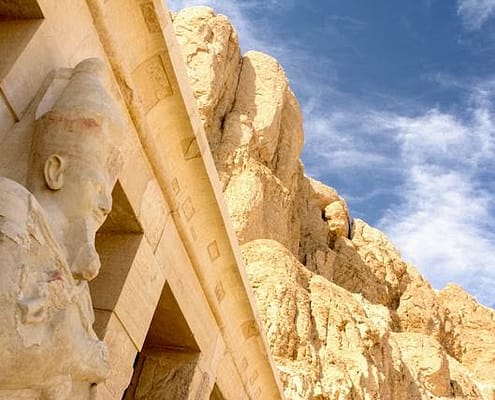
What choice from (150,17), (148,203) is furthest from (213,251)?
(150,17)

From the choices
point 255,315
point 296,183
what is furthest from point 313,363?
point 296,183

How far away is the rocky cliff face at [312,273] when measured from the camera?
14.3 metres

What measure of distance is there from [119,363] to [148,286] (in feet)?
1.98

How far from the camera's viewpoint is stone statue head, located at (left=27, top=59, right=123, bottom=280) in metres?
2.77

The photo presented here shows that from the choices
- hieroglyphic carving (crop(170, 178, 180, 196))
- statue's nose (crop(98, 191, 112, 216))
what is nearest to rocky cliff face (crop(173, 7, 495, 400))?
hieroglyphic carving (crop(170, 178, 180, 196))

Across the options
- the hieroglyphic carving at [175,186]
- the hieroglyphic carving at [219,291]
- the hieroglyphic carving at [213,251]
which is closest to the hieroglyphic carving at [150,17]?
the hieroglyphic carving at [175,186]

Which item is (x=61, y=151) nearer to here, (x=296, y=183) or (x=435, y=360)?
(x=435, y=360)

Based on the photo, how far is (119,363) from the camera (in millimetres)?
4410

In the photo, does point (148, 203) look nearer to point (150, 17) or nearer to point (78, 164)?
point (150, 17)

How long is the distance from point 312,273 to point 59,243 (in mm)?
15662

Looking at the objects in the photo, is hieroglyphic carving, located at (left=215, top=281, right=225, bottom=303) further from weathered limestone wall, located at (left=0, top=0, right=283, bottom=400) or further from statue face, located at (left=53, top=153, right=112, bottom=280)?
statue face, located at (left=53, top=153, right=112, bottom=280)

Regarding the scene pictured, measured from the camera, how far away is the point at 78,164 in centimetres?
289

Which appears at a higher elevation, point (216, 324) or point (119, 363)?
point (216, 324)

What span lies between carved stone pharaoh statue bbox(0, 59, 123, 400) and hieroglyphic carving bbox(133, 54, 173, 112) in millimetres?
1143
